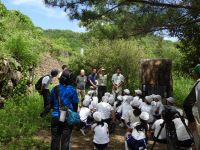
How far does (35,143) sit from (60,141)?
90.5 inches

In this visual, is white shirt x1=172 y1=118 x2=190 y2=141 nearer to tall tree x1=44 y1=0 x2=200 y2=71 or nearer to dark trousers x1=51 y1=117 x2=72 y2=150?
dark trousers x1=51 y1=117 x2=72 y2=150

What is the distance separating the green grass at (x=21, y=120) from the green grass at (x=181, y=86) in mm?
6341

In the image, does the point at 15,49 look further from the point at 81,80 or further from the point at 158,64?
the point at 158,64

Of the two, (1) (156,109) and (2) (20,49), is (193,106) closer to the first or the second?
(1) (156,109)

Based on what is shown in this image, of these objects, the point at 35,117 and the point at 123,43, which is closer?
the point at 35,117

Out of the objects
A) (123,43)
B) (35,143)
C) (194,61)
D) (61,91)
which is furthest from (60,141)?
(123,43)

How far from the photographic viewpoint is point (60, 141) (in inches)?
265

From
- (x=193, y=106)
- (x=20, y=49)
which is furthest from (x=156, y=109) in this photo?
(x=20, y=49)

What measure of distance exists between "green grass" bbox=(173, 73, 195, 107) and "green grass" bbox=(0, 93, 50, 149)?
634 cm

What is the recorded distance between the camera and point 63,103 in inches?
258

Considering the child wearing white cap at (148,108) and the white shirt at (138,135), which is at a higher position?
the child wearing white cap at (148,108)

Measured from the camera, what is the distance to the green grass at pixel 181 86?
16.8m

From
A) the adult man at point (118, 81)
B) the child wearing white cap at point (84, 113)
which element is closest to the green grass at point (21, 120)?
the child wearing white cap at point (84, 113)

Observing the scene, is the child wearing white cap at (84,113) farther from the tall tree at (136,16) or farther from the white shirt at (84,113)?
the tall tree at (136,16)
